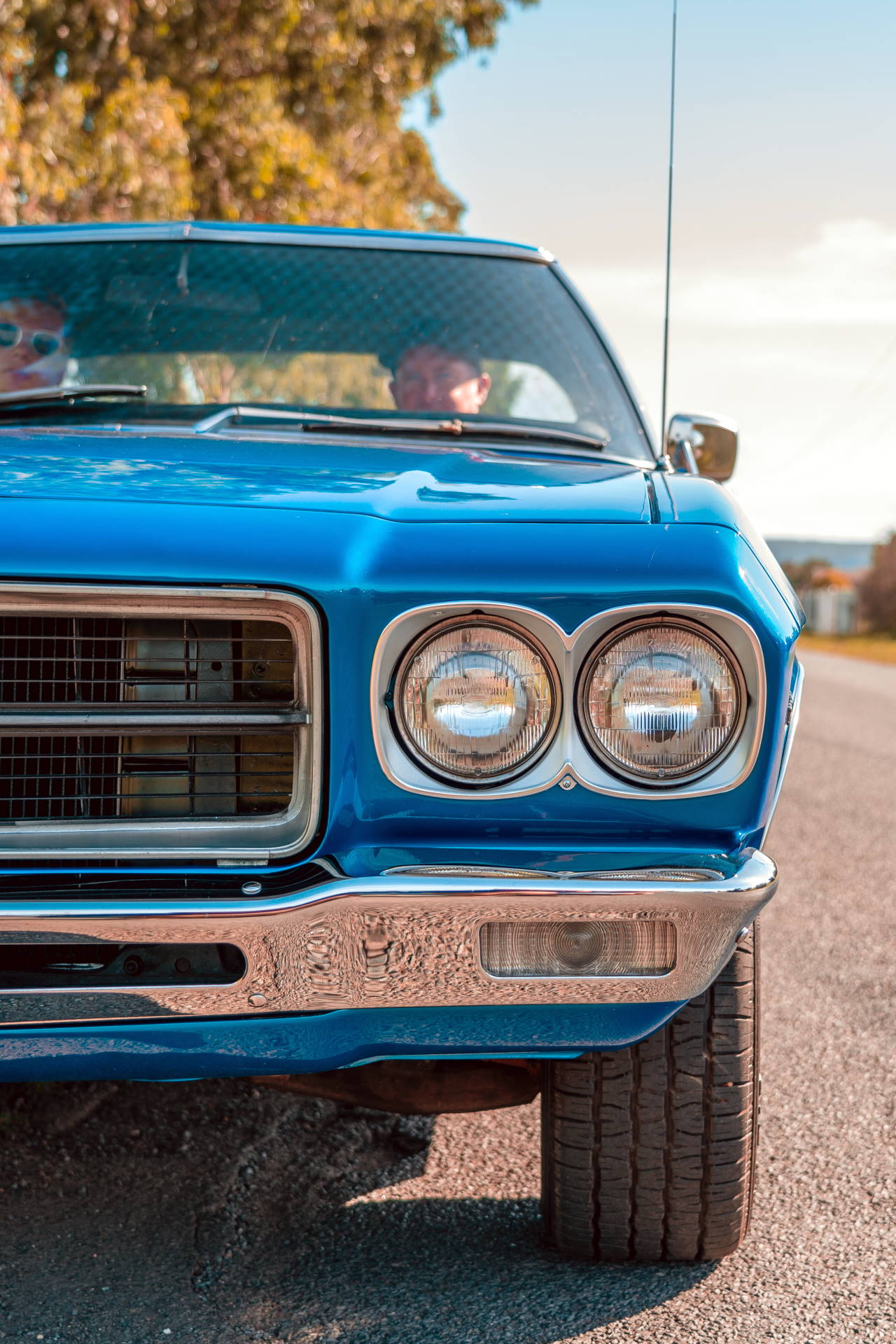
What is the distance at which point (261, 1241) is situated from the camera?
6.89ft

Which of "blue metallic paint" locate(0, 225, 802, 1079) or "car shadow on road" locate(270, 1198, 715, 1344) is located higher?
"blue metallic paint" locate(0, 225, 802, 1079)

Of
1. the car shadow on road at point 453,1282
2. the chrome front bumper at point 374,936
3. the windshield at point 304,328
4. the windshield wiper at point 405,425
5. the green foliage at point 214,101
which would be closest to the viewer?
the chrome front bumper at point 374,936

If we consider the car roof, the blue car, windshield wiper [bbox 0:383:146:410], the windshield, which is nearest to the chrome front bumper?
the blue car

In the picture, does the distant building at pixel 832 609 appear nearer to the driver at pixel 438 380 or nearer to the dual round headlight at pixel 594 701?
the driver at pixel 438 380

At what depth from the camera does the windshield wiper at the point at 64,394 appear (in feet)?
8.31

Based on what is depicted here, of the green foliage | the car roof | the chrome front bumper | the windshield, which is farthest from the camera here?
the green foliage

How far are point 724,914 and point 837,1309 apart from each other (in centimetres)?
77

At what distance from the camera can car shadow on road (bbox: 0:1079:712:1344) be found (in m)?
1.87

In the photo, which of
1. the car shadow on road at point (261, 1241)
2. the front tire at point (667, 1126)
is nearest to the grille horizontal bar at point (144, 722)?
the front tire at point (667, 1126)

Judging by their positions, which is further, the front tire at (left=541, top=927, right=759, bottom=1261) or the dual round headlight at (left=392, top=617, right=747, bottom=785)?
the front tire at (left=541, top=927, right=759, bottom=1261)

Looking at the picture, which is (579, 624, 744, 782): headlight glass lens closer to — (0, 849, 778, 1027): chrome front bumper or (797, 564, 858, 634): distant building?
(0, 849, 778, 1027): chrome front bumper

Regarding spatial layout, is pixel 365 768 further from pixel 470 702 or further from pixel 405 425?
pixel 405 425

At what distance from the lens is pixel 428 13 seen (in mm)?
11156

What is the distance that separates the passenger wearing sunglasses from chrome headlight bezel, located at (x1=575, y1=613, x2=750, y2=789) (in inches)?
68.7
